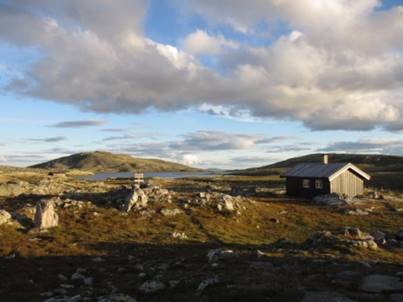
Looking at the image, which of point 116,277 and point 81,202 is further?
point 81,202

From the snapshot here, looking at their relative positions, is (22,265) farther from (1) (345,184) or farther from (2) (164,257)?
(1) (345,184)

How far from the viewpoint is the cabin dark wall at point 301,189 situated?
72250 millimetres

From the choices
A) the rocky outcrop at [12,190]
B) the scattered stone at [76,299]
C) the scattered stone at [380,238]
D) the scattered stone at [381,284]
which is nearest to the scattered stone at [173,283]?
the scattered stone at [76,299]

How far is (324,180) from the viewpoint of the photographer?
7225cm

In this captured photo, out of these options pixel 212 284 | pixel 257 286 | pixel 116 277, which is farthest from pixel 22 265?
pixel 257 286

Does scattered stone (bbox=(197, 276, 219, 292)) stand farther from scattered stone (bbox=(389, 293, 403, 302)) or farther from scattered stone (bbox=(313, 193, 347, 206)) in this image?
scattered stone (bbox=(313, 193, 347, 206))

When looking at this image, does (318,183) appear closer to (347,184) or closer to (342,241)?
(347,184)

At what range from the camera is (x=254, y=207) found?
55312mm

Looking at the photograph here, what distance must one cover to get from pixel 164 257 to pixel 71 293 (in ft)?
34.7

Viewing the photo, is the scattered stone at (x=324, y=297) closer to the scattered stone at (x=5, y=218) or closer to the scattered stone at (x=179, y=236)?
the scattered stone at (x=179, y=236)

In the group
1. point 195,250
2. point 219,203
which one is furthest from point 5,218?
point 219,203

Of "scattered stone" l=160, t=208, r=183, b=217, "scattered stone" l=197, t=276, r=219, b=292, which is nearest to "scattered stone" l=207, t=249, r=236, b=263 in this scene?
"scattered stone" l=197, t=276, r=219, b=292

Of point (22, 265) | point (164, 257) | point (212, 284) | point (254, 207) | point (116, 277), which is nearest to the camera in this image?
point (212, 284)

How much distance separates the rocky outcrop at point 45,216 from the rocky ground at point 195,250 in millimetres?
87
